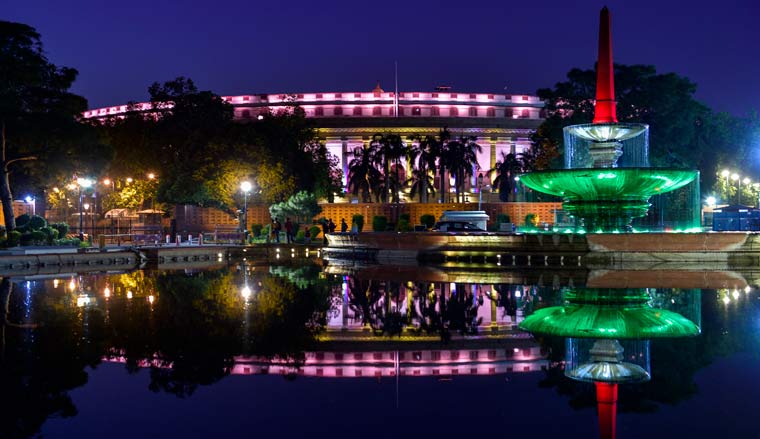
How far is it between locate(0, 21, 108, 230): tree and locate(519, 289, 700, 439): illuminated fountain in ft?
91.3

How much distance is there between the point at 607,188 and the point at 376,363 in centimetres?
1662

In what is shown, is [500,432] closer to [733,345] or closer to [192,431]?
[192,431]

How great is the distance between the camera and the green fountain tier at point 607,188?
23.0m

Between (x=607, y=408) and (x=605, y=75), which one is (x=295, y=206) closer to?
(x=605, y=75)

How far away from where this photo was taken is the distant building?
272 feet

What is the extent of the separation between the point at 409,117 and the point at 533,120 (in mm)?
12604

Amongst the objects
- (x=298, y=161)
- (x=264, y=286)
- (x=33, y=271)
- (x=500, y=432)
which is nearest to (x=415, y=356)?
(x=500, y=432)

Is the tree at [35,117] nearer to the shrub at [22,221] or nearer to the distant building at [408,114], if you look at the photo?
the shrub at [22,221]

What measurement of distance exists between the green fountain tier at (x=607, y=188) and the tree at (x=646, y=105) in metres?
22.9

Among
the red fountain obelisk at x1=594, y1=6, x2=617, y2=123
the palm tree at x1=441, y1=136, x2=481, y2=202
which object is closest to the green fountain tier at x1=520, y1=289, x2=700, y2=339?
the red fountain obelisk at x1=594, y1=6, x2=617, y2=123

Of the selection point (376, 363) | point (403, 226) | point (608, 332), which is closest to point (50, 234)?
point (403, 226)

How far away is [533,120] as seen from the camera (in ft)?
279

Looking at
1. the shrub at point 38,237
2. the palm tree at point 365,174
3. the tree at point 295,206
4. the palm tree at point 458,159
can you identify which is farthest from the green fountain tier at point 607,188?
the palm tree at point 365,174

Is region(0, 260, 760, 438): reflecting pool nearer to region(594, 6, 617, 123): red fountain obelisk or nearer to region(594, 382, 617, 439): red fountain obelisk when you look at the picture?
region(594, 382, 617, 439): red fountain obelisk
